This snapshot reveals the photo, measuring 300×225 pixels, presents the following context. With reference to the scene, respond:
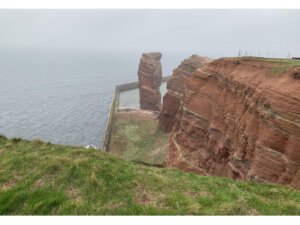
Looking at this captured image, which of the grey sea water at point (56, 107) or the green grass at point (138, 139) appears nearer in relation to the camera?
the green grass at point (138, 139)

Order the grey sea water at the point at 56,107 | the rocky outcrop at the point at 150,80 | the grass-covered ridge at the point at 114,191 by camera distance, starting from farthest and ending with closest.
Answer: the rocky outcrop at the point at 150,80
the grey sea water at the point at 56,107
the grass-covered ridge at the point at 114,191

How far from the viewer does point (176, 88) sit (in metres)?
65.0

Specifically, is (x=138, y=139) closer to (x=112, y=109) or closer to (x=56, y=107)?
(x=112, y=109)

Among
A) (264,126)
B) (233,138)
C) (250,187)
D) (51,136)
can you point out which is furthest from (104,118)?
(250,187)

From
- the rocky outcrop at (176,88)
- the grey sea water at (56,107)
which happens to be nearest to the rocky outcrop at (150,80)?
the grey sea water at (56,107)

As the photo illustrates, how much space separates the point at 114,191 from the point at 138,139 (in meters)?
52.8

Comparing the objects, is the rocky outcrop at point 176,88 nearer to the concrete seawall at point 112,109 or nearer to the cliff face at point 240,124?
the concrete seawall at point 112,109

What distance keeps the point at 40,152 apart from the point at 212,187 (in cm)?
1094

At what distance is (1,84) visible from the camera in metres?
147

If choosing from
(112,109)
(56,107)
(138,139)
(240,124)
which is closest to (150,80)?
(112,109)

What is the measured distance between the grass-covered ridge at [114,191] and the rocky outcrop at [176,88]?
45.7 metres

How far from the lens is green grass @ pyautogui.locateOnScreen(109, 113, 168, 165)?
186 ft

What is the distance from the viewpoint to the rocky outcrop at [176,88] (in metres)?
61.8

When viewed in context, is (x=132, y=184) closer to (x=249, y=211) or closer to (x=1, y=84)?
(x=249, y=211)
